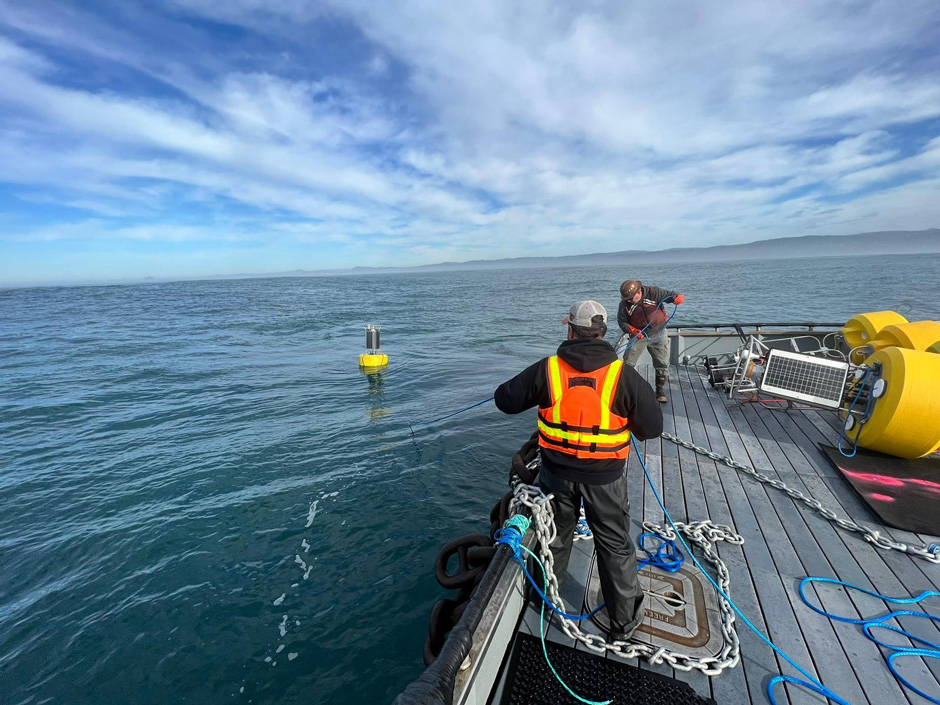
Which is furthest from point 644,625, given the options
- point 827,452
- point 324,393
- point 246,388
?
point 246,388

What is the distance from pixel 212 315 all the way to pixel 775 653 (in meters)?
42.2

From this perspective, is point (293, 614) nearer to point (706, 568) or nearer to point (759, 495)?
point (706, 568)

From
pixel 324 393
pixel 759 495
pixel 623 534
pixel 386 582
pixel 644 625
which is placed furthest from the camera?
pixel 324 393

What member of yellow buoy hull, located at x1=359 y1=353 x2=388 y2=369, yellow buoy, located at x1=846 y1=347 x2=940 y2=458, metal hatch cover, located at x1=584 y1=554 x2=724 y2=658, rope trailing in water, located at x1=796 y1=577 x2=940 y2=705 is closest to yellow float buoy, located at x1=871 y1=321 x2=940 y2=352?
yellow buoy, located at x1=846 y1=347 x2=940 y2=458

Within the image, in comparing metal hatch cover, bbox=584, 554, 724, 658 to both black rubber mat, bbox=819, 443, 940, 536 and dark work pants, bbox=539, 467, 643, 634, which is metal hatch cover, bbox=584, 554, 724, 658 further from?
black rubber mat, bbox=819, 443, 940, 536

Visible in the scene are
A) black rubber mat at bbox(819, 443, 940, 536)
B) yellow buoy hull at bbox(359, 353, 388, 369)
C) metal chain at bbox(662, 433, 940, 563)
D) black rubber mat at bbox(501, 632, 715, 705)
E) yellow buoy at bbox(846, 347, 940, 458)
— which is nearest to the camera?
black rubber mat at bbox(501, 632, 715, 705)

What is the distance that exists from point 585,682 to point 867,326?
8.90 meters

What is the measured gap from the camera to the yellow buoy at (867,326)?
759 centimetres

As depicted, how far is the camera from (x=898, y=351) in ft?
16.6

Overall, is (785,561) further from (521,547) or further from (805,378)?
(805,378)

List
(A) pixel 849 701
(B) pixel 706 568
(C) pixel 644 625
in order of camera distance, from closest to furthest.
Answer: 1. (A) pixel 849 701
2. (C) pixel 644 625
3. (B) pixel 706 568

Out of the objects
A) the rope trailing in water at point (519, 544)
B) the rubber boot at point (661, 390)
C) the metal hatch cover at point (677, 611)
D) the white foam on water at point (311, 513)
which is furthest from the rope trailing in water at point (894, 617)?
the white foam on water at point (311, 513)

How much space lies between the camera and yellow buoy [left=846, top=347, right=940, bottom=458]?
183 inches

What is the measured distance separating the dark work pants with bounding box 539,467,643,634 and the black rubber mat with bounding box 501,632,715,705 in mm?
260
